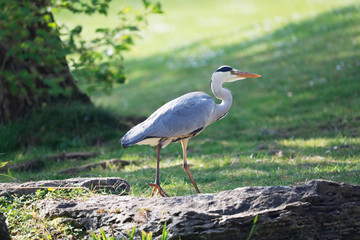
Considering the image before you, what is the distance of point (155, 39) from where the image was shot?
2227 centimetres

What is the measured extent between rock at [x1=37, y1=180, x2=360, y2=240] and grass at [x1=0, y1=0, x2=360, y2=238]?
1424mm

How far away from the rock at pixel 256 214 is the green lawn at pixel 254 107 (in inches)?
57.2

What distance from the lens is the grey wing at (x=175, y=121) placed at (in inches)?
223

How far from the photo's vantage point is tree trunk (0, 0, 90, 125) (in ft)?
28.2

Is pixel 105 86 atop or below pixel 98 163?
atop

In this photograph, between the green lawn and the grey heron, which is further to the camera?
the green lawn

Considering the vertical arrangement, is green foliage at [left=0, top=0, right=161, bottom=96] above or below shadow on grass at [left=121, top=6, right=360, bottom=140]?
above

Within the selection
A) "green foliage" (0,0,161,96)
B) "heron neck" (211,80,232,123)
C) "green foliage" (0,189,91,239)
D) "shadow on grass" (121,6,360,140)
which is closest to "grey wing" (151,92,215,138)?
"heron neck" (211,80,232,123)

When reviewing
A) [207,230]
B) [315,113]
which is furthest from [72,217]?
[315,113]

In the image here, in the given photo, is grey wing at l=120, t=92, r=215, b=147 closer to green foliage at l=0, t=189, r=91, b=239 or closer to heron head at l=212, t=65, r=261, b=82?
heron head at l=212, t=65, r=261, b=82

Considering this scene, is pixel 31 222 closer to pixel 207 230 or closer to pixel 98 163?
pixel 207 230

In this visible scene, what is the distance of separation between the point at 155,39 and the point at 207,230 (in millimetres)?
18984

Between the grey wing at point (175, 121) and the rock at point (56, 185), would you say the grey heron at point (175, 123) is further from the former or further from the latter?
the rock at point (56, 185)

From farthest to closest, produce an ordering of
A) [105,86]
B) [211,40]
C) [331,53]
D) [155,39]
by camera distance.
A: [155,39] → [211,40] → [331,53] → [105,86]
